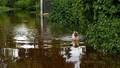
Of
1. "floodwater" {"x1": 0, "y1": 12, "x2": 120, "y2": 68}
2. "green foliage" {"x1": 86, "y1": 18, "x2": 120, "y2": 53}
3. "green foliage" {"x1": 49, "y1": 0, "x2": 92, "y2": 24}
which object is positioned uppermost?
"green foliage" {"x1": 49, "y1": 0, "x2": 92, "y2": 24}

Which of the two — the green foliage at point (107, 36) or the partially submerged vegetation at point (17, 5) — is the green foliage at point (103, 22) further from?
the partially submerged vegetation at point (17, 5)

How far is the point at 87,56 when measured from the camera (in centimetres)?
990

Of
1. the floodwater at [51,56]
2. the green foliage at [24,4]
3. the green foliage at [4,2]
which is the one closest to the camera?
the floodwater at [51,56]

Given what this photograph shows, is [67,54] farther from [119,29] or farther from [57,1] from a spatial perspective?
[57,1]

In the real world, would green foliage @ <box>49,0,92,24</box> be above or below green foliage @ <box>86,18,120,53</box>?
above

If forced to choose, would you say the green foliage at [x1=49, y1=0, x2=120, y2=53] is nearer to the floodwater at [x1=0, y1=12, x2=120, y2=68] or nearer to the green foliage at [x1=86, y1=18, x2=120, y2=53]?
the green foliage at [x1=86, y1=18, x2=120, y2=53]

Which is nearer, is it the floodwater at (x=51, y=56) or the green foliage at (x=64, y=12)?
the floodwater at (x=51, y=56)

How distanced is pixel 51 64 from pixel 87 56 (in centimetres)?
173

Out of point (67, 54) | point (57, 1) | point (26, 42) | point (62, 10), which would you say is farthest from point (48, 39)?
point (57, 1)

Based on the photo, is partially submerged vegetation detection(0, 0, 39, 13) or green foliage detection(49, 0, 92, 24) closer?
green foliage detection(49, 0, 92, 24)

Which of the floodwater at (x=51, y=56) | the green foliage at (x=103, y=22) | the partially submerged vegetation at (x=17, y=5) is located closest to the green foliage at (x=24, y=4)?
the partially submerged vegetation at (x=17, y=5)

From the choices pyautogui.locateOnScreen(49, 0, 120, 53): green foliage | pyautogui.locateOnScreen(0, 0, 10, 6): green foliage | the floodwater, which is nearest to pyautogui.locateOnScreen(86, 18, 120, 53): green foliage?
pyautogui.locateOnScreen(49, 0, 120, 53): green foliage

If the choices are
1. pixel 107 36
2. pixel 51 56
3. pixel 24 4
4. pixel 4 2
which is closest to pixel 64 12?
pixel 107 36

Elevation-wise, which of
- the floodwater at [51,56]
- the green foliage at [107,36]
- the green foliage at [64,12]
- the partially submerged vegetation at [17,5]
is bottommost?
the floodwater at [51,56]
